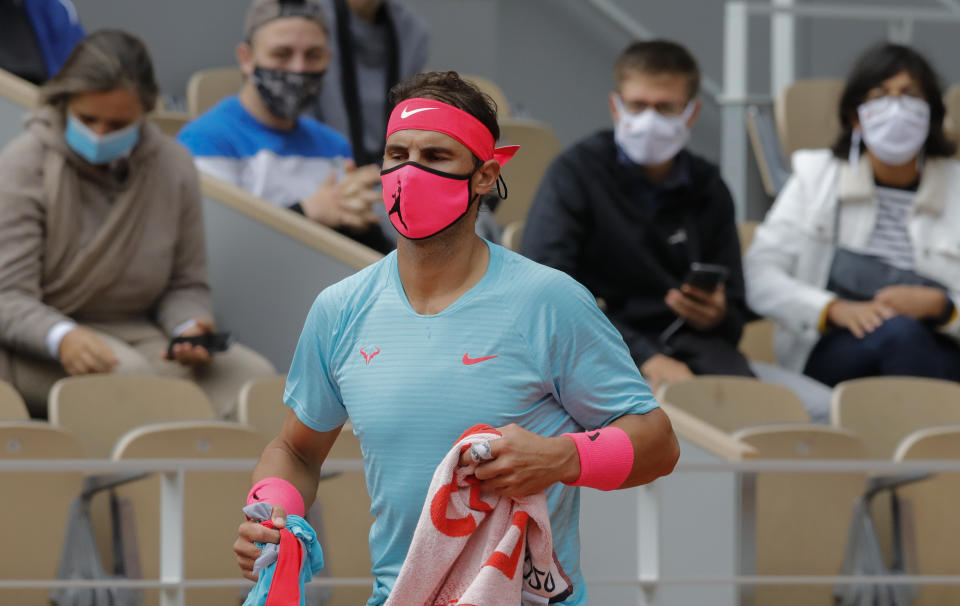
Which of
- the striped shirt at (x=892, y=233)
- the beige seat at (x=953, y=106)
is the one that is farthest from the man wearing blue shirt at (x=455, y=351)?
the beige seat at (x=953, y=106)

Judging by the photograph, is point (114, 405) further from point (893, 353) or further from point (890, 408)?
point (893, 353)

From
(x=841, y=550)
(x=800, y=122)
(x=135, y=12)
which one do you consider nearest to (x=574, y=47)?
(x=800, y=122)

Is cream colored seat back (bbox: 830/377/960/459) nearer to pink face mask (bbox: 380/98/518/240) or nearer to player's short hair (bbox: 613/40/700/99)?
player's short hair (bbox: 613/40/700/99)

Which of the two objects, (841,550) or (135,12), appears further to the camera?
(135,12)

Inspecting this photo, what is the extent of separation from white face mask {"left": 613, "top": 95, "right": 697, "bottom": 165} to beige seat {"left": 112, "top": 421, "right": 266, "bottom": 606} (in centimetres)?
141

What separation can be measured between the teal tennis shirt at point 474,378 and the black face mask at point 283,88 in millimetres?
2541

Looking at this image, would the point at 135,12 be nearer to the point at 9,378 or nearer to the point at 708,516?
the point at 9,378

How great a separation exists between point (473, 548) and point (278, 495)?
0.82 feet

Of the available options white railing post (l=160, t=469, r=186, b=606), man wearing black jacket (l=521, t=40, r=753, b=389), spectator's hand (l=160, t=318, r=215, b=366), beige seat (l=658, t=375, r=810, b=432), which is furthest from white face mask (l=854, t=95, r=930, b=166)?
white railing post (l=160, t=469, r=186, b=606)

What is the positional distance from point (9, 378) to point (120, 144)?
0.64m

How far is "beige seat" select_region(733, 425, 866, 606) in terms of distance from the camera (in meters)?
3.33

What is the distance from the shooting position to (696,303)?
3867mm

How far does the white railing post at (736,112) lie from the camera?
5.71 m

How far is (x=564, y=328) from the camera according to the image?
1640mm
